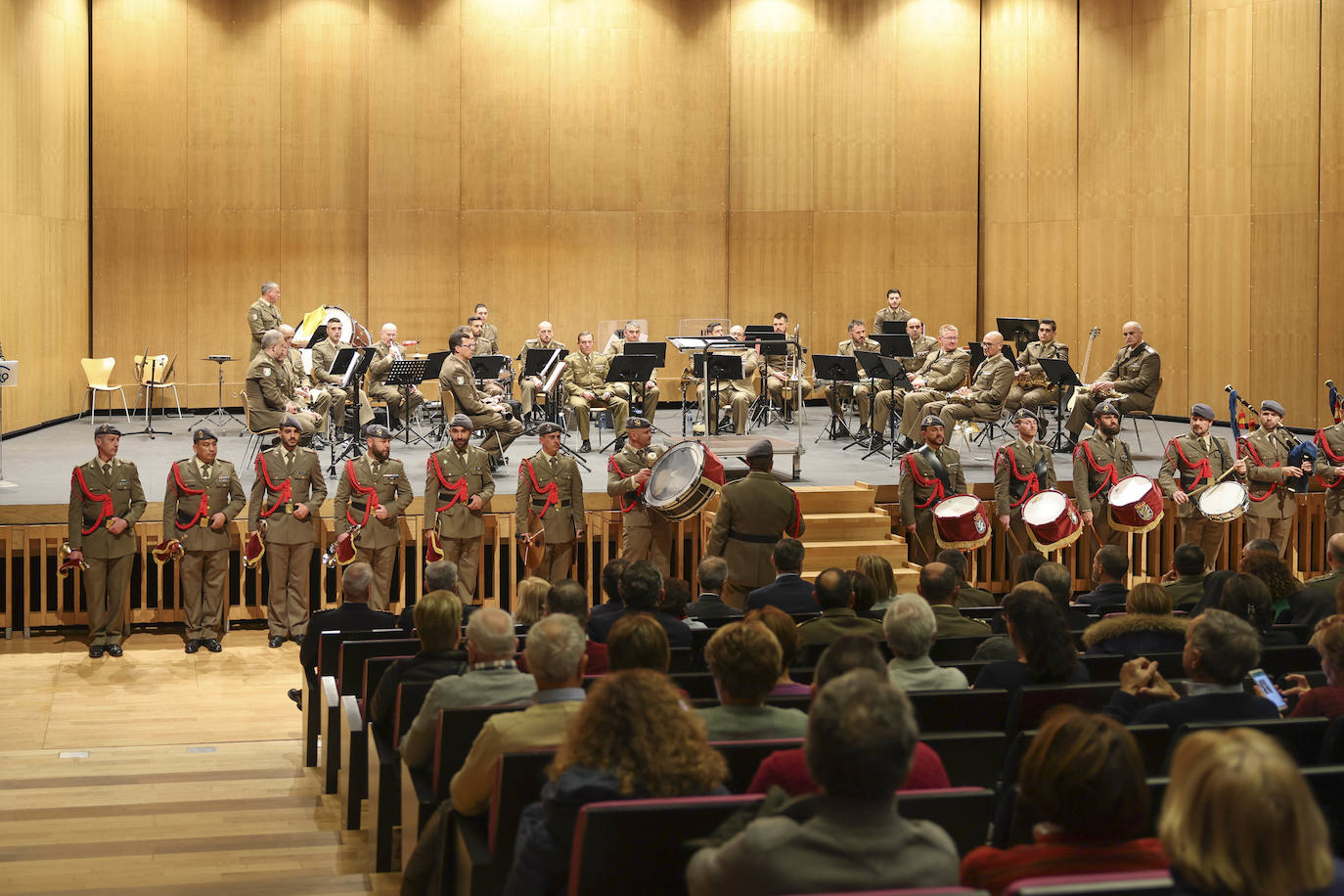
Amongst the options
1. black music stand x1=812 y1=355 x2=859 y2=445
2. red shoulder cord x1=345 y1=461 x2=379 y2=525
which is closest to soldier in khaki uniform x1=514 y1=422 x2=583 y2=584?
red shoulder cord x1=345 y1=461 x2=379 y2=525

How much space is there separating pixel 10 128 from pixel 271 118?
3176 mm

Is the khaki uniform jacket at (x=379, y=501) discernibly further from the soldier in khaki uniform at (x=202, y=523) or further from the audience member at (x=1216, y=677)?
the audience member at (x=1216, y=677)

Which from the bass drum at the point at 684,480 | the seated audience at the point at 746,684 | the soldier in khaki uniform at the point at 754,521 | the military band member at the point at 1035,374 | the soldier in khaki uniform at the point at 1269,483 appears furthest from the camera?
the military band member at the point at 1035,374

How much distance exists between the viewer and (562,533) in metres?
9.98

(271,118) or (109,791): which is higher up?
(271,118)

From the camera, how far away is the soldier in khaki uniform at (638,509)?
1010cm

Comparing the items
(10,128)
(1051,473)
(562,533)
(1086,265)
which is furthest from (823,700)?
(1086,265)

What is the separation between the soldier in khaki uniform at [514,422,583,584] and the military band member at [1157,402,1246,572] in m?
4.30

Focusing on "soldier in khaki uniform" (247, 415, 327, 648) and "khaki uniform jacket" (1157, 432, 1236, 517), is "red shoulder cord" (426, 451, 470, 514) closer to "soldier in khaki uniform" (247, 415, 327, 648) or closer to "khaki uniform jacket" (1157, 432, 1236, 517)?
"soldier in khaki uniform" (247, 415, 327, 648)

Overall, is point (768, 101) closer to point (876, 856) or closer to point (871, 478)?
point (871, 478)

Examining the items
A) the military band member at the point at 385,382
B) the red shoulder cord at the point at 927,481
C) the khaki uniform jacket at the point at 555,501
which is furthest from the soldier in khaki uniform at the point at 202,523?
the red shoulder cord at the point at 927,481

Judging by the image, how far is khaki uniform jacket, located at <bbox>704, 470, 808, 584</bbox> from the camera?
868 cm

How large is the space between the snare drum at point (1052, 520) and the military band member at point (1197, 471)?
1038 mm

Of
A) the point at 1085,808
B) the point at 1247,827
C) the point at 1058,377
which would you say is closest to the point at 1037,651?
the point at 1085,808
